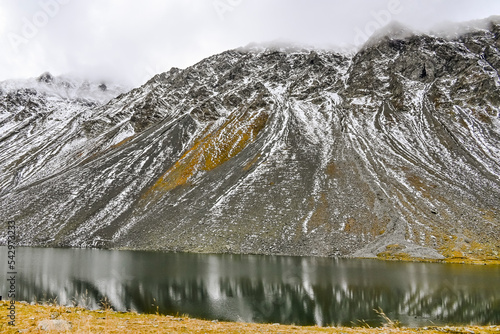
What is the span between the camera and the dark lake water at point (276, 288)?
2669cm

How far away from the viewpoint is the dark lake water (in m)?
26.7

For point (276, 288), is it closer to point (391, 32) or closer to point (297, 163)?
point (297, 163)

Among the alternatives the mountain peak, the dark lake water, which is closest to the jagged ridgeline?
the mountain peak

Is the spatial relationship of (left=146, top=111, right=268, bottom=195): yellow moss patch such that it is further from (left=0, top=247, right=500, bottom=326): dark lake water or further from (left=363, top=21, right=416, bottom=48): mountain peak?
(left=363, top=21, right=416, bottom=48): mountain peak

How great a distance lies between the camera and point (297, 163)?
97375 millimetres

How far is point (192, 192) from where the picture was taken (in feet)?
299

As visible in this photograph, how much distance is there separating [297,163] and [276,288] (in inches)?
2544

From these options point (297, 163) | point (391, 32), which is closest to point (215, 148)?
point (297, 163)

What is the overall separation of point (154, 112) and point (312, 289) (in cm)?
14428

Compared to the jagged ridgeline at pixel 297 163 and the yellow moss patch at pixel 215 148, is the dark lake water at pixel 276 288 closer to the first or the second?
the jagged ridgeline at pixel 297 163

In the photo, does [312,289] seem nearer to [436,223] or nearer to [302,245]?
[302,245]

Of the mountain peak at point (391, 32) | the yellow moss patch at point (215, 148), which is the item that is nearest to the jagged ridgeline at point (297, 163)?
the yellow moss patch at point (215, 148)

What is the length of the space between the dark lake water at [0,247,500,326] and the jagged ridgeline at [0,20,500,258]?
15.4 metres

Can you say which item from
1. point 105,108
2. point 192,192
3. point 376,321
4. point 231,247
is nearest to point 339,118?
point 192,192
